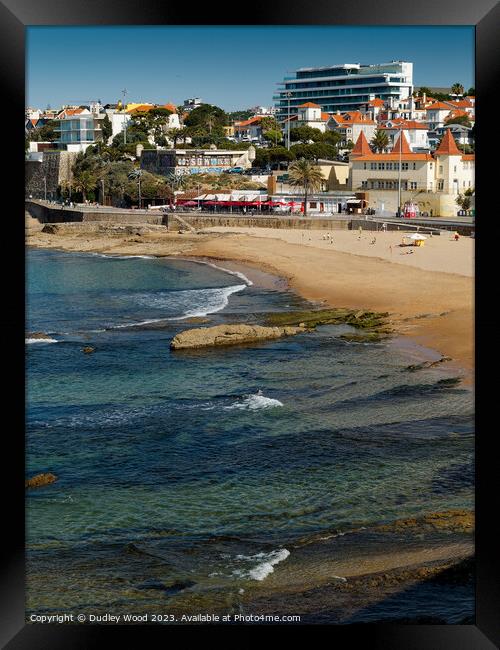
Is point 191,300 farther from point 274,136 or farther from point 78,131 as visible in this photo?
point 78,131

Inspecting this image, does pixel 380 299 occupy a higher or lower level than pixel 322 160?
lower

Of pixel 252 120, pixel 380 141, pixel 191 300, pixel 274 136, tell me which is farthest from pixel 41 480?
pixel 252 120

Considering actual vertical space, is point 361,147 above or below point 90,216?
above

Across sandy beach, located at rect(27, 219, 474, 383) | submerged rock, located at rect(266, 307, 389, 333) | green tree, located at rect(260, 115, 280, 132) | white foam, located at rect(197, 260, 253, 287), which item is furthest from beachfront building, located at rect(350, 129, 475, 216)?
submerged rock, located at rect(266, 307, 389, 333)

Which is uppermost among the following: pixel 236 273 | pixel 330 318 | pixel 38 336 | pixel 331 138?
pixel 331 138

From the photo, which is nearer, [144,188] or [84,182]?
[84,182]

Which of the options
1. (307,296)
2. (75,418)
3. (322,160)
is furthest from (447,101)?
(75,418)

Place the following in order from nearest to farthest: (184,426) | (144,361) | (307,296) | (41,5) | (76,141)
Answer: (41,5), (184,426), (144,361), (307,296), (76,141)
